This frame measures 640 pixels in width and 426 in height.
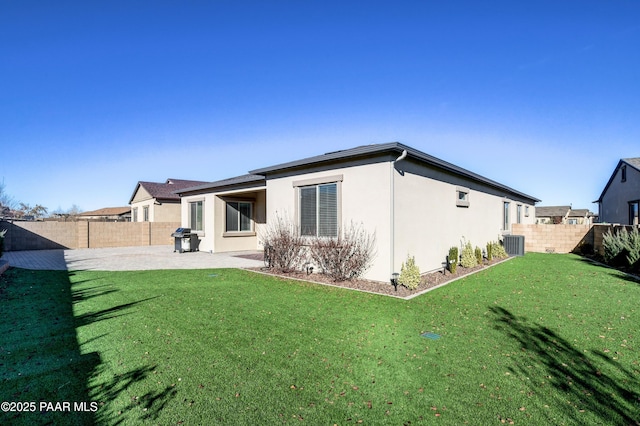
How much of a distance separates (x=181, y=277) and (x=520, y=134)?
1636 cm

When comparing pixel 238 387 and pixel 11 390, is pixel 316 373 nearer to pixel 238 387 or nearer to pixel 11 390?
pixel 238 387

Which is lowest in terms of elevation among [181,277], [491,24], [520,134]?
[181,277]

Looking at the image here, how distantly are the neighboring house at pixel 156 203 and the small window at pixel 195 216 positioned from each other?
7.30 m

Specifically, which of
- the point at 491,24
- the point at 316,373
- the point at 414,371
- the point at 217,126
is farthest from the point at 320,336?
the point at 217,126

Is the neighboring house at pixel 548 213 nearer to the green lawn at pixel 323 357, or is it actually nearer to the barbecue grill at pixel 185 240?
the green lawn at pixel 323 357

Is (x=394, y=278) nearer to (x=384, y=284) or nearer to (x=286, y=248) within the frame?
(x=384, y=284)

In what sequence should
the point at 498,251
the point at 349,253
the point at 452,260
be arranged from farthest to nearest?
the point at 498,251, the point at 452,260, the point at 349,253

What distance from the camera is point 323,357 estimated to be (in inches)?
153

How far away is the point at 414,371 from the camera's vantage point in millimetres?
3543

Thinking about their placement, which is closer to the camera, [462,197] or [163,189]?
[462,197]

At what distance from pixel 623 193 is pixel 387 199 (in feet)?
86.3

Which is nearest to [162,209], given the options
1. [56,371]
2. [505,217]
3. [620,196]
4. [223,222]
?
[223,222]

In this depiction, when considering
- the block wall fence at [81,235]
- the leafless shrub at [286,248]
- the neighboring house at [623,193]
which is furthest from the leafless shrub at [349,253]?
the neighboring house at [623,193]

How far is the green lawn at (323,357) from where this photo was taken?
9.20 feet
